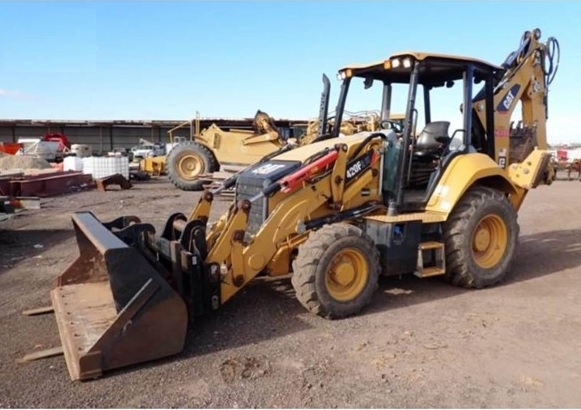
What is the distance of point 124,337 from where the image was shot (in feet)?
11.8

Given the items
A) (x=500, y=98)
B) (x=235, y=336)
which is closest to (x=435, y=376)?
(x=235, y=336)

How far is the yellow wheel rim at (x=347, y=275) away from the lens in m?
4.64

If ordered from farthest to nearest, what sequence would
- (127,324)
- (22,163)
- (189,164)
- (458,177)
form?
(22,163) → (189,164) → (458,177) → (127,324)

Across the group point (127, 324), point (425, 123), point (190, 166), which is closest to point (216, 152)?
point (190, 166)

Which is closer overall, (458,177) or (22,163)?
(458,177)

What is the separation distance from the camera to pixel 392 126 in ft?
20.1

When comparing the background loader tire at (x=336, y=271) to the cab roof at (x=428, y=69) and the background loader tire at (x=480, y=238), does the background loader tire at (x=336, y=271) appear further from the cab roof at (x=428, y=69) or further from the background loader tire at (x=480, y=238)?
the cab roof at (x=428, y=69)

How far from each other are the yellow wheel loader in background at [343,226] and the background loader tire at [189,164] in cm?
1134

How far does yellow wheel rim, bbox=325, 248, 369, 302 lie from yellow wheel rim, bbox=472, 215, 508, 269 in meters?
1.72

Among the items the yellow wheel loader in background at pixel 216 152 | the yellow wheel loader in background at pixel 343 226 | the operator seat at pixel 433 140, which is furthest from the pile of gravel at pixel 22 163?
the operator seat at pixel 433 140

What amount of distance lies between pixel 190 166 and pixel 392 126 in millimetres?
12136

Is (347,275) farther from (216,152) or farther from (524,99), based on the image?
(216,152)

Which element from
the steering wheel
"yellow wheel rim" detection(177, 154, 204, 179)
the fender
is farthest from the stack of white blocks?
the fender

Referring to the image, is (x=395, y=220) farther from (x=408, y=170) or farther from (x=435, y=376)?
(x=435, y=376)
